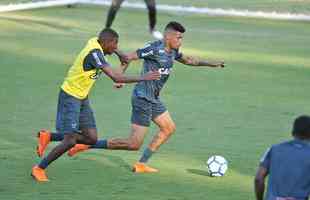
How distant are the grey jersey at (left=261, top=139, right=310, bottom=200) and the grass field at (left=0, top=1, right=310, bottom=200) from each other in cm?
303

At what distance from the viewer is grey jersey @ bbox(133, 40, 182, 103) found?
11.1 metres

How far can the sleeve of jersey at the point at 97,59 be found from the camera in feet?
34.6

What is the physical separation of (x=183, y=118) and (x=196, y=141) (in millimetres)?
1871

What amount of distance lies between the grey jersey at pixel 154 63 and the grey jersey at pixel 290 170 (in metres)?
4.05

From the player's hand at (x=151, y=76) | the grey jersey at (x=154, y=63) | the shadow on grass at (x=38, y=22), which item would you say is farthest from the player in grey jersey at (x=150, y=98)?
the shadow on grass at (x=38, y=22)

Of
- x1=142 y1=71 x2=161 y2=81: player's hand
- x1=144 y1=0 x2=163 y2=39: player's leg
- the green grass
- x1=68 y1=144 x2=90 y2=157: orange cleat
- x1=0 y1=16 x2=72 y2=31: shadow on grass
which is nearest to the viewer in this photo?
x1=142 y1=71 x2=161 y2=81: player's hand

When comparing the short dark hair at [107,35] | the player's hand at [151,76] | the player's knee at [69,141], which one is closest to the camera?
the player's hand at [151,76]

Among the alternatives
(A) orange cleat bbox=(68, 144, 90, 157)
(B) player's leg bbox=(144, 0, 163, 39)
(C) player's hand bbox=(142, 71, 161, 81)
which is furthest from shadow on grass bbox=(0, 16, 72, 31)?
(C) player's hand bbox=(142, 71, 161, 81)

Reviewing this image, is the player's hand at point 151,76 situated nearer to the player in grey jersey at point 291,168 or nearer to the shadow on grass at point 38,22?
the player in grey jersey at point 291,168

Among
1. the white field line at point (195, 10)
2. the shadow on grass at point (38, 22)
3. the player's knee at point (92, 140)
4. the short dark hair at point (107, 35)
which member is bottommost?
the player's knee at point (92, 140)

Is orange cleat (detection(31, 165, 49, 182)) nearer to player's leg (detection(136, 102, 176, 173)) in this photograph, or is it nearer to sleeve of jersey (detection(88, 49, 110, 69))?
player's leg (detection(136, 102, 176, 173))

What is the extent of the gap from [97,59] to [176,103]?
6.19 metres

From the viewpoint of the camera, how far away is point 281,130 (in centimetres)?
1432

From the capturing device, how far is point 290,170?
721 cm
